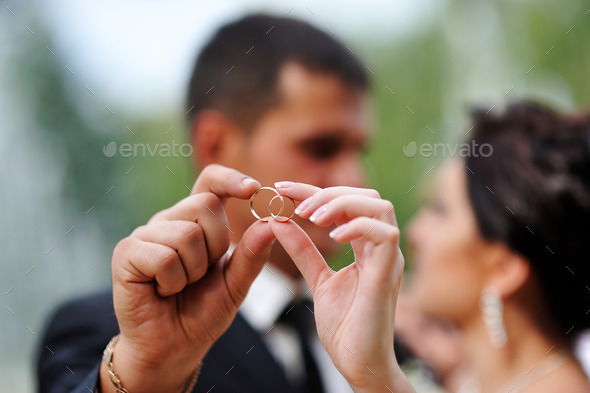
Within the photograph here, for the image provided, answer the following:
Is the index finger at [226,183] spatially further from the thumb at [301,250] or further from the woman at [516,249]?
the woman at [516,249]

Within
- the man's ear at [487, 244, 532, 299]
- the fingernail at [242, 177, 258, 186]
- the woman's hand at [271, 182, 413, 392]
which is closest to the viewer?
the woman's hand at [271, 182, 413, 392]

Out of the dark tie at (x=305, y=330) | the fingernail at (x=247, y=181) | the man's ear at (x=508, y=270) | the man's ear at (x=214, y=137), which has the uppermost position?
the man's ear at (x=214, y=137)

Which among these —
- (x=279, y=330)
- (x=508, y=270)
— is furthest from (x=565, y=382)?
(x=279, y=330)

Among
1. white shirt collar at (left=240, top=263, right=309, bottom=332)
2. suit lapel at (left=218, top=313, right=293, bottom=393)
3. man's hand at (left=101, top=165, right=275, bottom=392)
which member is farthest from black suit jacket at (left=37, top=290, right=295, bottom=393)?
man's hand at (left=101, top=165, right=275, bottom=392)

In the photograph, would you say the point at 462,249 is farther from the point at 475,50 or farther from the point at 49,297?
the point at 475,50

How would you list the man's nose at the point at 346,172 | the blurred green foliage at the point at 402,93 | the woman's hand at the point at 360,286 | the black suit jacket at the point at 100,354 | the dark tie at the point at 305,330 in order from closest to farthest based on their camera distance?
the woman's hand at the point at 360,286 < the black suit jacket at the point at 100,354 < the dark tie at the point at 305,330 < the man's nose at the point at 346,172 < the blurred green foliage at the point at 402,93

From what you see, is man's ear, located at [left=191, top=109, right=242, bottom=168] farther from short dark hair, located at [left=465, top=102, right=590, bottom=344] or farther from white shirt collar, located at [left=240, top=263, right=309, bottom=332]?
short dark hair, located at [left=465, top=102, right=590, bottom=344]

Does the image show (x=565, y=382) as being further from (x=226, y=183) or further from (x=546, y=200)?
(x=226, y=183)

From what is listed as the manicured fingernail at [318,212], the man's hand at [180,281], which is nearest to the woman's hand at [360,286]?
the manicured fingernail at [318,212]

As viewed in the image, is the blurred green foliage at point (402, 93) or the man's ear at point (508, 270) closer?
the man's ear at point (508, 270)
